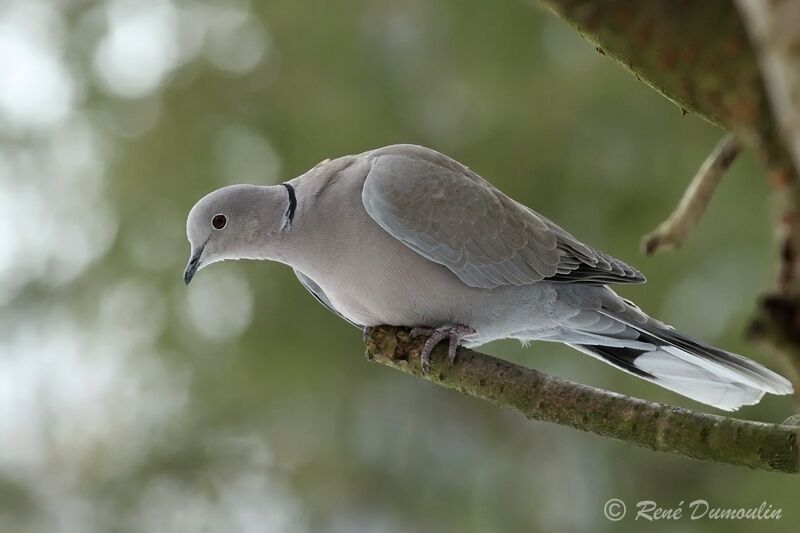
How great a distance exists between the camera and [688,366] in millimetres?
2143

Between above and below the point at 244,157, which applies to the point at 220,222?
above

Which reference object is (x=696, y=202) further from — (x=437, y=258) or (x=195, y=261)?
(x=195, y=261)

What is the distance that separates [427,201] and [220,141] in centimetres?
244

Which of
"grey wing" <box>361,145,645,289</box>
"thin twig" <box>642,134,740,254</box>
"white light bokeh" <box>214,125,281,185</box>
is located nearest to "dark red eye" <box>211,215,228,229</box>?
"grey wing" <box>361,145,645,289</box>

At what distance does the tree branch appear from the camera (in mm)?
→ 1353

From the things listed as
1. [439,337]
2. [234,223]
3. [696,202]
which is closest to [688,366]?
[439,337]

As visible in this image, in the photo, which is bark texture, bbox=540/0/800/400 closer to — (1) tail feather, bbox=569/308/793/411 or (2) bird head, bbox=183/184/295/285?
(1) tail feather, bbox=569/308/793/411

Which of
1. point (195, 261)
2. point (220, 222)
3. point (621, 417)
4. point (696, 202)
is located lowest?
point (195, 261)

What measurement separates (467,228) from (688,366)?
23.8 inches

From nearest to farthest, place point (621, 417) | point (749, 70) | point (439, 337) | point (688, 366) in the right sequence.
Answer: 1. point (749, 70)
2. point (621, 417)
3. point (439, 337)
4. point (688, 366)

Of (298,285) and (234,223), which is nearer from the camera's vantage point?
(234,223)

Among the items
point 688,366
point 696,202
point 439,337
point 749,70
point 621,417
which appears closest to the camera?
point 749,70

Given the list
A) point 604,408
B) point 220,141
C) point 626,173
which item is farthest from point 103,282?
point 604,408

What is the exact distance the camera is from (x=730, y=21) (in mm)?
815
